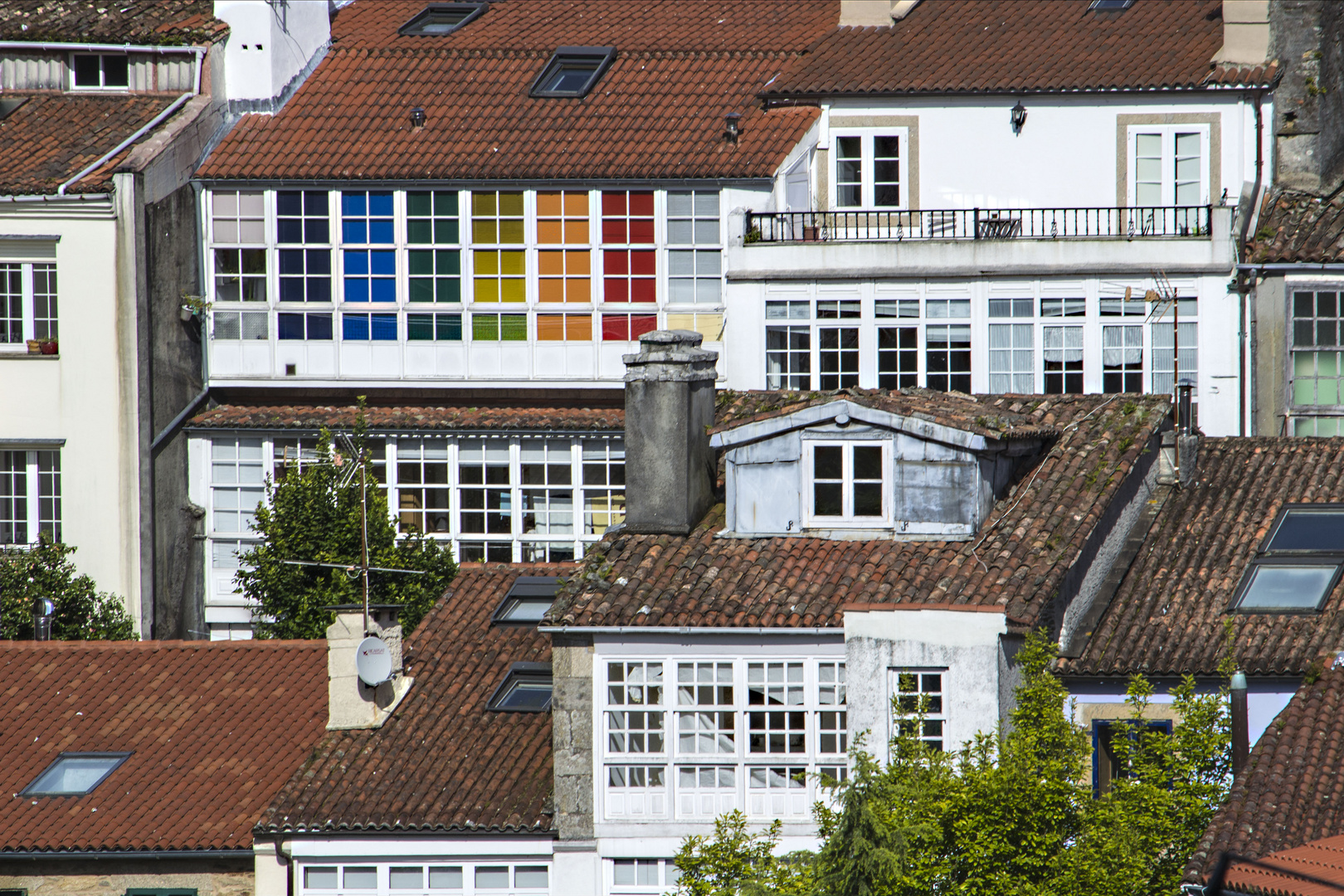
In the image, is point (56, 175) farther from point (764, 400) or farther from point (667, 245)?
point (764, 400)

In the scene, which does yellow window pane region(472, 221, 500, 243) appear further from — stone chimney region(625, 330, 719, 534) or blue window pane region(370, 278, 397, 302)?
stone chimney region(625, 330, 719, 534)

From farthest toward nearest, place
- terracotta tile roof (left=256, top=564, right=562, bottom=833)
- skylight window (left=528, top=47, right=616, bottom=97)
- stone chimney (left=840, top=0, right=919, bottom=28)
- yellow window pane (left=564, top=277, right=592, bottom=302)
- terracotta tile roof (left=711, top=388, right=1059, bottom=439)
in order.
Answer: stone chimney (left=840, top=0, right=919, bottom=28) → skylight window (left=528, top=47, right=616, bottom=97) → yellow window pane (left=564, top=277, right=592, bottom=302) → terracotta tile roof (left=711, top=388, right=1059, bottom=439) → terracotta tile roof (left=256, top=564, right=562, bottom=833)

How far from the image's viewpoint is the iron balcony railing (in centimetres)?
3834

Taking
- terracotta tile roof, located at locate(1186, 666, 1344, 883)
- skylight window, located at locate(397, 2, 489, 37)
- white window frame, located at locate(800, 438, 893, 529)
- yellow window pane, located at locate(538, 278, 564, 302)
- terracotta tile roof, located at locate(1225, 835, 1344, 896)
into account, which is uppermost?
skylight window, located at locate(397, 2, 489, 37)

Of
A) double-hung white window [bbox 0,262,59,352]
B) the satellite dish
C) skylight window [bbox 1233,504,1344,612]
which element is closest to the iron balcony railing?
skylight window [bbox 1233,504,1344,612]

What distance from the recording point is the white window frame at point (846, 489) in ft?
92.0

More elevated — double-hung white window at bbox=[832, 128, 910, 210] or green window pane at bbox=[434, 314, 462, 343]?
double-hung white window at bbox=[832, 128, 910, 210]

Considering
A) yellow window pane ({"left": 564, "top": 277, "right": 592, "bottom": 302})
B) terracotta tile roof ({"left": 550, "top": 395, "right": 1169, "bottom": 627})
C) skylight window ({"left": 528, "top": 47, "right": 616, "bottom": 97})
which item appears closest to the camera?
terracotta tile roof ({"left": 550, "top": 395, "right": 1169, "bottom": 627})

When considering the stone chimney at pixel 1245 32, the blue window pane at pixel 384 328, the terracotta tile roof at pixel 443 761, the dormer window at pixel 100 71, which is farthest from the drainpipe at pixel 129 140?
the stone chimney at pixel 1245 32

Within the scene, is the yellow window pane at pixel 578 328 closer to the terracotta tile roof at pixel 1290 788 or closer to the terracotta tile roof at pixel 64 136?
the terracotta tile roof at pixel 64 136

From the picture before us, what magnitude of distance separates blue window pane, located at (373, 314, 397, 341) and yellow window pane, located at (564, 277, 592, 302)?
2.97m

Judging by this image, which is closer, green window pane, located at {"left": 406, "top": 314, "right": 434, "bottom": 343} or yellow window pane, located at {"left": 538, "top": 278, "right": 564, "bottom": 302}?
yellow window pane, located at {"left": 538, "top": 278, "right": 564, "bottom": 302}

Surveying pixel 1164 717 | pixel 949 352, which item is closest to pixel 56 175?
pixel 949 352

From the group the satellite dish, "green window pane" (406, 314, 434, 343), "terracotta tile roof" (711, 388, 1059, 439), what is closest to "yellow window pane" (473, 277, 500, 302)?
"green window pane" (406, 314, 434, 343)
